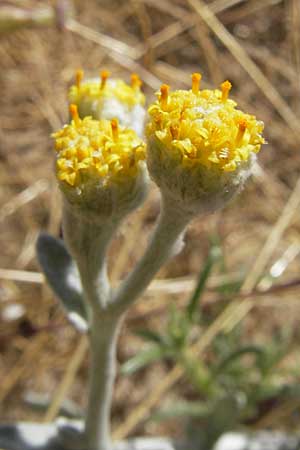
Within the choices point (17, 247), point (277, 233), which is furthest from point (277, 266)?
point (17, 247)

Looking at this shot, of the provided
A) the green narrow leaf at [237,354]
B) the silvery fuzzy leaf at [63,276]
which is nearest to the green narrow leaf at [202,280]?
the green narrow leaf at [237,354]

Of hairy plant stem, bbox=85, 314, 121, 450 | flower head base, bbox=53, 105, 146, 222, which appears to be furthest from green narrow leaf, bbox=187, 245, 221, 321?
flower head base, bbox=53, 105, 146, 222

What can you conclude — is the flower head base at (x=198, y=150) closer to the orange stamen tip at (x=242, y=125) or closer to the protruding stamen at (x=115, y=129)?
the orange stamen tip at (x=242, y=125)

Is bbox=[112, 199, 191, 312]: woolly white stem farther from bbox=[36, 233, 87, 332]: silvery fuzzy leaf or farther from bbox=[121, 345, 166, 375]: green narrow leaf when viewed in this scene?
bbox=[121, 345, 166, 375]: green narrow leaf

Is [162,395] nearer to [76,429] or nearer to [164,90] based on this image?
[76,429]

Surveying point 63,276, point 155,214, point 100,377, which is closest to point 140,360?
point 100,377

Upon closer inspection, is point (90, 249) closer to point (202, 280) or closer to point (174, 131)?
point (174, 131)

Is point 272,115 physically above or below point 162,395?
above
